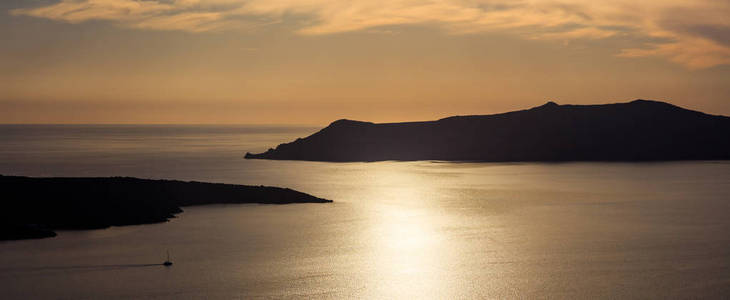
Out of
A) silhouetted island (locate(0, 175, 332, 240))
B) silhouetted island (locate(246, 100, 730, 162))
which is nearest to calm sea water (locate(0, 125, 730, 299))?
silhouetted island (locate(0, 175, 332, 240))

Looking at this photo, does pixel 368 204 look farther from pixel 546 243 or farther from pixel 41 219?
pixel 41 219

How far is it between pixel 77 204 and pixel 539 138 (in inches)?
4659

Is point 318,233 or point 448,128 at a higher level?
point 448,128

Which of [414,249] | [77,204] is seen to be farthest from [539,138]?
[77,204]

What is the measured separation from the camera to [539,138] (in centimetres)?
16012

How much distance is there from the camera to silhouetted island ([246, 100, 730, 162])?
155750mm

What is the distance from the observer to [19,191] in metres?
58.7

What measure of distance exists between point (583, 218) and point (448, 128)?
9829 centimetres

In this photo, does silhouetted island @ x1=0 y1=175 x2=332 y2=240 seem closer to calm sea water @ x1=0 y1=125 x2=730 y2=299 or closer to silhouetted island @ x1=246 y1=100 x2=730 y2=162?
calm sea water @ x1=0 y1=125 x2=730 y2=299

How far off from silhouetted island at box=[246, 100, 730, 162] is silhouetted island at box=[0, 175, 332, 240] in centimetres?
9080

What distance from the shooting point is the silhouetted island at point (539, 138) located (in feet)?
511

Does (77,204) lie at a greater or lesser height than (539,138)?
A: lesser

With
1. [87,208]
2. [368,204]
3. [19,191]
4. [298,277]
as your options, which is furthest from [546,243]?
[19,191]

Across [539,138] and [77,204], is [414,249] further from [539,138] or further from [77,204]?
[539,138]
